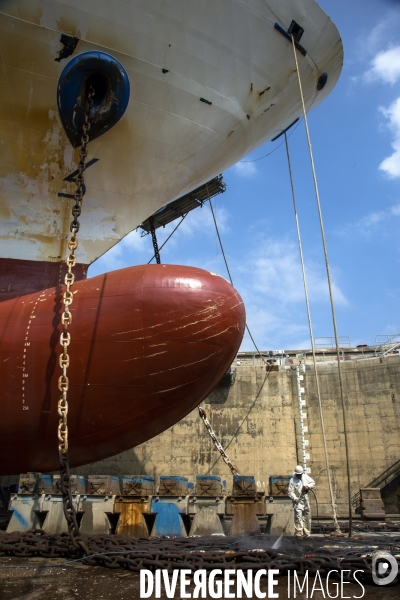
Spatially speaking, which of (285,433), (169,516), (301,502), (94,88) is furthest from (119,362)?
(285,433)

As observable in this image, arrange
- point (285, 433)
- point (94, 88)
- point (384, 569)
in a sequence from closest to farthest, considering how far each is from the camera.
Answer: point (384, 569) < point (94, 88) < point (285, 433)

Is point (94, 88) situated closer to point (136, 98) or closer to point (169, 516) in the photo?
point (136, 98)

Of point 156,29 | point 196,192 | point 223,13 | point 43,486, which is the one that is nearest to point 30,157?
point 156,29

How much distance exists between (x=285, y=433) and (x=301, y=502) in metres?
11.0

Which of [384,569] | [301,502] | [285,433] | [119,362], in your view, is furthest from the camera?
[285,433]

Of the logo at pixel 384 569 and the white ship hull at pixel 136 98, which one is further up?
the white ship hull at pixel 136 98

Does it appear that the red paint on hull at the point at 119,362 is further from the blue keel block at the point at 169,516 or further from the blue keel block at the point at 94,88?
the blue keel block at the point at 169,516

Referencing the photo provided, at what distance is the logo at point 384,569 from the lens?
12.7ft

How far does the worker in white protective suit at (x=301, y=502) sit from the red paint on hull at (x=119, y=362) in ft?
11.8

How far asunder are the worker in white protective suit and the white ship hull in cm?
585

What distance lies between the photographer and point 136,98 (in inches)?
313

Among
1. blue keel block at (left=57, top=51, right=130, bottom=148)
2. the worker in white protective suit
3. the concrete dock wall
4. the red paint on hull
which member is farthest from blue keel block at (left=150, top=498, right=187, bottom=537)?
the concrete dock wall

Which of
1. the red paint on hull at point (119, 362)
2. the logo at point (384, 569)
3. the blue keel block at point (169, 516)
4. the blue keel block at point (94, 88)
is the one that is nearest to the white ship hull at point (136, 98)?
the blue keel block at point (94, 88)

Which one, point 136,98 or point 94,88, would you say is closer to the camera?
point 94,88
